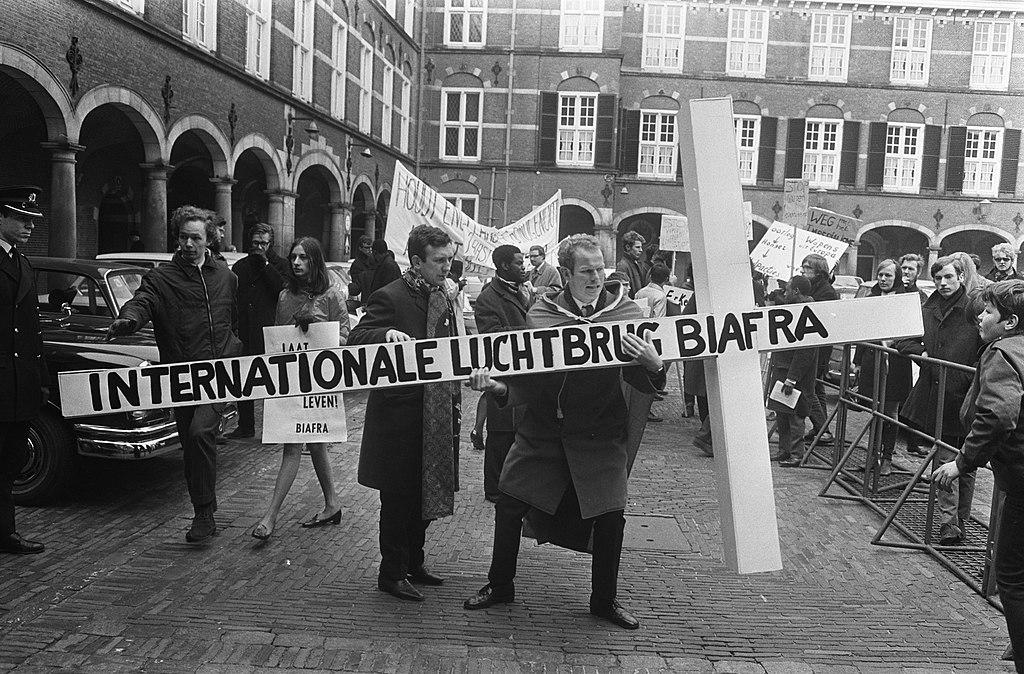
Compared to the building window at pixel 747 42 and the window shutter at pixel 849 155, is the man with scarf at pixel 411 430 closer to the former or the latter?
the building window at pixel 747 42

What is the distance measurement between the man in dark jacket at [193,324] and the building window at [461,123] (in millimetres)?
27046

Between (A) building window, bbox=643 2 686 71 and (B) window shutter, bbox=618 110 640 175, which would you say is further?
(A) building window, bbox=643 2 686 71

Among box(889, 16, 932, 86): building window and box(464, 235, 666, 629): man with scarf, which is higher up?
box(889, 16, 932, 86): building window

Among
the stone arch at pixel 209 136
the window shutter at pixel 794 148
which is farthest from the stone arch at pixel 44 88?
the window shutter at pixel 794 148

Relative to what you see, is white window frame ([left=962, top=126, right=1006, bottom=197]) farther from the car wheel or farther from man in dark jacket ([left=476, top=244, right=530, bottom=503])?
the car wheel

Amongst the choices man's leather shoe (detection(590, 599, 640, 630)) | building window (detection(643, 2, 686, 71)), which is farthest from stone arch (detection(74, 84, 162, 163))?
building window (detection(643, 2, 686, 71))

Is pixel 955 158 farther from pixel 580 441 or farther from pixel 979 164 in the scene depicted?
pixel 580 441

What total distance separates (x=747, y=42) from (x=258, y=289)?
27669 mm

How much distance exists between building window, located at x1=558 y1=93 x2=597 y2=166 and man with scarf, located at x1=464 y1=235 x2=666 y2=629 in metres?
27.3

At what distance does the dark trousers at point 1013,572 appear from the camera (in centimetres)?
359

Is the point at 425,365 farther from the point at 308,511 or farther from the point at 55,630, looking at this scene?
the point at 308,511

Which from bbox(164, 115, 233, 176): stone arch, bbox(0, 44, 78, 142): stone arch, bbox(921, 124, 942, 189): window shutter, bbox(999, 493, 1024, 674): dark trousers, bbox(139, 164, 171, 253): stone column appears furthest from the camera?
bbox(921, 124, 942, 189): window shutter

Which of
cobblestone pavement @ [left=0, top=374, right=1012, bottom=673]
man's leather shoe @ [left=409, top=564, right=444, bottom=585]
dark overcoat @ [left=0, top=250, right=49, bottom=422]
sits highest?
dark overcoat @ [left=0, top=250, right=49, bottom=422]

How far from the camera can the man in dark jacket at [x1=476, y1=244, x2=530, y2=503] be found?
19.7 feet
